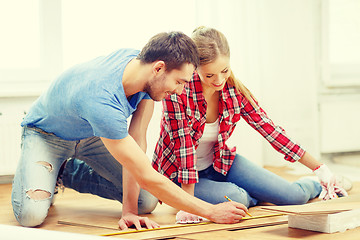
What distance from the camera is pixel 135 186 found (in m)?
2.01

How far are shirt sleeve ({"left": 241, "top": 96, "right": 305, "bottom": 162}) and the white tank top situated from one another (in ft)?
0.47

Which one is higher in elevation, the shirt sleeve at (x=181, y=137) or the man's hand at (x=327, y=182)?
the shirt sleeve at (x=181, y=137)

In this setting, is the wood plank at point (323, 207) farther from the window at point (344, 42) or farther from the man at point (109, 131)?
the window at point (344, 42)

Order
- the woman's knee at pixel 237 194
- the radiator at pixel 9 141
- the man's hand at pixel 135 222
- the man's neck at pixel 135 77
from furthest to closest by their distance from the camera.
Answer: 1. the radiator at pixel 9 141
2. the woman's knee at pixel 237 194
3. the man's hand at pixel 135 222
4. the man's neck at pixel 135 77

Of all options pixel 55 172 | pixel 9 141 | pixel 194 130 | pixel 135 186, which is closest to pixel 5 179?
pixel 9 141

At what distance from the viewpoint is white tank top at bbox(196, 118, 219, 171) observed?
221cm

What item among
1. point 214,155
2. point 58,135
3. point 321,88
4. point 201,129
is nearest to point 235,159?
point 214,155

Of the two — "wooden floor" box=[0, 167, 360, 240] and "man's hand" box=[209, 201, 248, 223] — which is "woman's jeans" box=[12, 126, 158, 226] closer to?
"wooden floor" box=[0, 167, 360, 240]

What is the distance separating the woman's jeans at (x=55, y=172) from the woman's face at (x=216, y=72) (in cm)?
55

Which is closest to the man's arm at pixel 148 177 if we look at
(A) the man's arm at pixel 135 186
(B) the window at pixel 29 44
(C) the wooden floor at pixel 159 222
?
(C) the wooden floor at pixel 159 222

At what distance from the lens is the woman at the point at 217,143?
2012 millimetres

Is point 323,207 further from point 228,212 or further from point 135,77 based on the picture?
point 135,77

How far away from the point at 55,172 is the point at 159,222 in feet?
1.58

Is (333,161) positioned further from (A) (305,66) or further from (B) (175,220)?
(B) (175,220)
